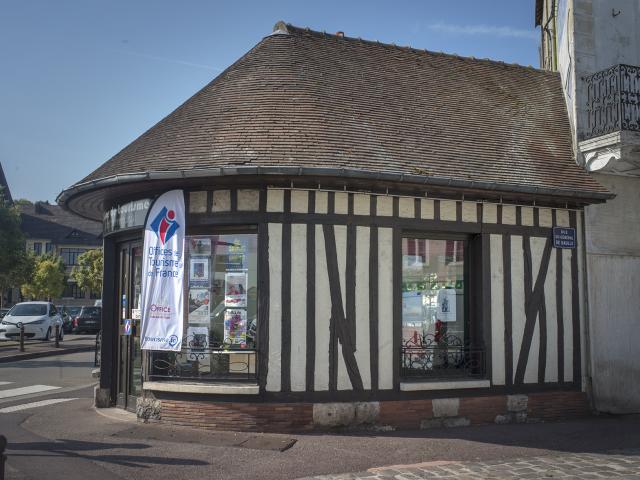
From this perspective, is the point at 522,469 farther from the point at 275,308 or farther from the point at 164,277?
the point at 164,277

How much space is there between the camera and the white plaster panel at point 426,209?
379 inches

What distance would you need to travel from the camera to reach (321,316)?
8.97 m

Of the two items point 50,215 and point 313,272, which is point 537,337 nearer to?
point 313,272

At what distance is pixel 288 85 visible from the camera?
34.7ft

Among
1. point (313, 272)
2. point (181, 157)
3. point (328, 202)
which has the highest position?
point (181, 157)

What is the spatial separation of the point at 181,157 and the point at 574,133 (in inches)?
254

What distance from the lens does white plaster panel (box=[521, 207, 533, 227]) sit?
1018 centimetres

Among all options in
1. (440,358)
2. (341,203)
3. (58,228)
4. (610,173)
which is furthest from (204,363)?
(58,228)

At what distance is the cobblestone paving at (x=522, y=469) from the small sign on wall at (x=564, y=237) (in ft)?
11.7

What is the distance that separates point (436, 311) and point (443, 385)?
1.15 m

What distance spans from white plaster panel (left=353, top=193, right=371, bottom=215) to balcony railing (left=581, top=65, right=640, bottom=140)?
4.06 meters

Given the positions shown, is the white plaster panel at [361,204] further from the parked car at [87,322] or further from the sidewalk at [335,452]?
the parked car at [87,322]

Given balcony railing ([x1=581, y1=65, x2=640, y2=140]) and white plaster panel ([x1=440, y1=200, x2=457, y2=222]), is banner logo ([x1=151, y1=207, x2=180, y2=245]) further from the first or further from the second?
balcony railing ([x1=581, y1=65, x2=640, y2=140])

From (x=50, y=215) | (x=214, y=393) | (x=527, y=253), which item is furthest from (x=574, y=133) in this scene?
(x=50, y=215)
